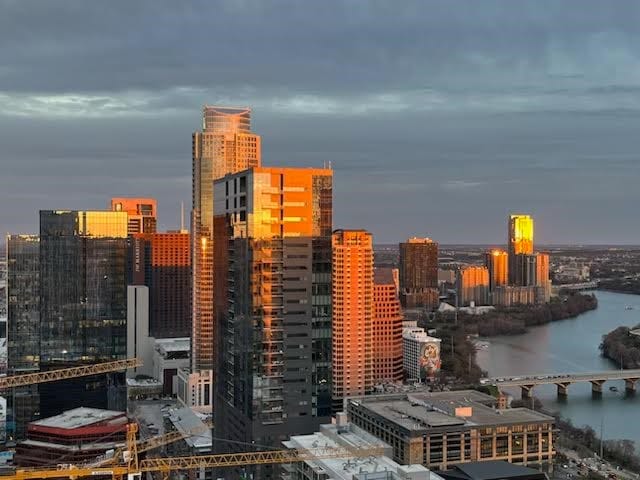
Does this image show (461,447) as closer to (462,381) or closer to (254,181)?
(254,181)

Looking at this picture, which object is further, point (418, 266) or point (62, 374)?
point (418, 266)

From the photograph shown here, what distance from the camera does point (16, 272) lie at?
14141 mm

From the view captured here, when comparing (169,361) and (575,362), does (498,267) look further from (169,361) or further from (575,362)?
(169,361)

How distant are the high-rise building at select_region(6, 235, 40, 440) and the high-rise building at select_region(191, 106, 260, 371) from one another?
438 cm

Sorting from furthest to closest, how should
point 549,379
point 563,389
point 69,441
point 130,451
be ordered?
1. point 563,389
2. point 549,379
3. point 69,441
4. point 130,451

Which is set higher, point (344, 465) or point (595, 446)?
point (344, 465)

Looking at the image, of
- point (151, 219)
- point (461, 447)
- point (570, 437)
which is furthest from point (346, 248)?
point (151, 219)

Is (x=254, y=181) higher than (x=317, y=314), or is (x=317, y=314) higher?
(x=254, y=181)

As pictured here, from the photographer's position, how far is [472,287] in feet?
118

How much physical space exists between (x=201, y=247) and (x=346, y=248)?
357 centimetres

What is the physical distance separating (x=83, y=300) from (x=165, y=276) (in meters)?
12.5

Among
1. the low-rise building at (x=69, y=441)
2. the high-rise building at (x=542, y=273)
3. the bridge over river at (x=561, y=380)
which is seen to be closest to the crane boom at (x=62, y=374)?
the low-rise building at (x=69, y=441)

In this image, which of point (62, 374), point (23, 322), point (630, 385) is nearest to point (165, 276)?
point (23, 322)

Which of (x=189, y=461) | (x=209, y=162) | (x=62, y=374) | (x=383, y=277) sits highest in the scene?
(x=209, y=162)
